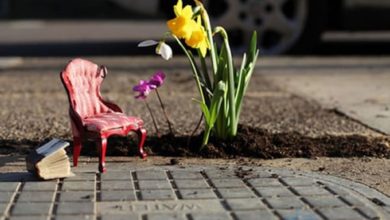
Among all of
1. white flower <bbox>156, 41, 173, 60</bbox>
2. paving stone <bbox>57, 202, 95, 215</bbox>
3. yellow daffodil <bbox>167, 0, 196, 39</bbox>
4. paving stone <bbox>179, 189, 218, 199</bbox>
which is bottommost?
paving stone <bbox>57, 202, 95, 215</bbox>

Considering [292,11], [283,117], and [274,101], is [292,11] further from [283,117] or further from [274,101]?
[283,117]

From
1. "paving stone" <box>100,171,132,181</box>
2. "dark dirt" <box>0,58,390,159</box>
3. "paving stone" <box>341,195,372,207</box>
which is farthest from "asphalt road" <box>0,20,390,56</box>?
"paving stone" <box>341,195,372,207</box>

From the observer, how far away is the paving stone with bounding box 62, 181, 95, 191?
4875 millimetres

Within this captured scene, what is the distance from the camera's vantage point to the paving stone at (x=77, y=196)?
4.64 meters

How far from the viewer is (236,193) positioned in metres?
4.83

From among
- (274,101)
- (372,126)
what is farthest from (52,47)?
(372,126)

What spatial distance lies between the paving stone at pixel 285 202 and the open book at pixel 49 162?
4.26 ft

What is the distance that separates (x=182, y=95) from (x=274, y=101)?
3.30 ft

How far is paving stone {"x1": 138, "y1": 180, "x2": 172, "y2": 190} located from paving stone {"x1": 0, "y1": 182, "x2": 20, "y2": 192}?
0.75 metres

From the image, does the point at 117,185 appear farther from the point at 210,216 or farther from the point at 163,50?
the point at 163,50

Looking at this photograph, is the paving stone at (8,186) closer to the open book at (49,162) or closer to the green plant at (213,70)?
the open book at (49,162)

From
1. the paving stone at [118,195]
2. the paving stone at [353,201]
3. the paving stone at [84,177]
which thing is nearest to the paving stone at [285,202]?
the paving stone at [353,201]

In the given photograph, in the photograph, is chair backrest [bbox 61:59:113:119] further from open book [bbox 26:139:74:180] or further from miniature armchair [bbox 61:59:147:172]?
open book [bbox 26:139:74:180]

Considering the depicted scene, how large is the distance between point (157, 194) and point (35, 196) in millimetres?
703
